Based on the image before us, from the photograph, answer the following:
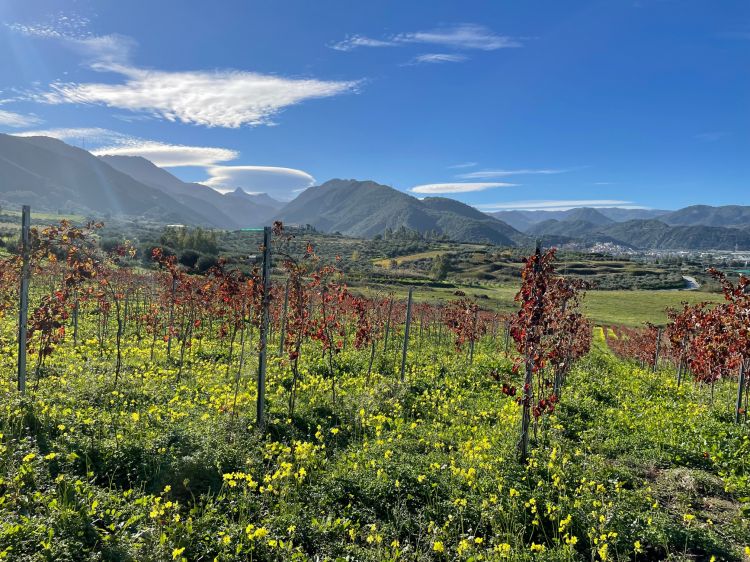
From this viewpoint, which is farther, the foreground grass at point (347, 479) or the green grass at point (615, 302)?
the green grass at point (615, 302)

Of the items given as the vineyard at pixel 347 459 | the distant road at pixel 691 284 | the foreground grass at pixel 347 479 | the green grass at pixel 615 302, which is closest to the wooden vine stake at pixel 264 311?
the vineyard at pixel 347 459

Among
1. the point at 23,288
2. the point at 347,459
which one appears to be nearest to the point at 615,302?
the point at 347,459

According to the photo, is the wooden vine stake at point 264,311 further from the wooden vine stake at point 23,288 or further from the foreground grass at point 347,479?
the wooden vine stake at point 23,288

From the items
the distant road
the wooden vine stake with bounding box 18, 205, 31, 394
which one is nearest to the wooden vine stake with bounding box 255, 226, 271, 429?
the wooden vine stake with bounding box 18, 205, 31, 394

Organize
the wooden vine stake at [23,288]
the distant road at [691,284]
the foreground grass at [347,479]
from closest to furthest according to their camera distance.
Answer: the foreground grass at [347,479], the wooden vine stake at [23,288], the distant road at [691,284]

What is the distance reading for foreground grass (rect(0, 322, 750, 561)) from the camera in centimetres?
545

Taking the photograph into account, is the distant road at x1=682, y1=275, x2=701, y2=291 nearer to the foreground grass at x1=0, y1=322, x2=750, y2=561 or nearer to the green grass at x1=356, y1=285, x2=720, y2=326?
the green grass at x1=356, y1=285, x2=720, y2=326

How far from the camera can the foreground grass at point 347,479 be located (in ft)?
17.9

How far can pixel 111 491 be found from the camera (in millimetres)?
6191

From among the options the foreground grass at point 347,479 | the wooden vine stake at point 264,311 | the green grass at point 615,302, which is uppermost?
the wooden vine stake at point 264,311

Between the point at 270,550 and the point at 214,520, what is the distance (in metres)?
1.00

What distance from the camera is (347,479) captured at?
7.12m

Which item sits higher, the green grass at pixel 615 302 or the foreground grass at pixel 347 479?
the foreground grass at pixel 347 479

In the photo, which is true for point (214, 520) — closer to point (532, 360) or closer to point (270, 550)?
point (270, 550)
